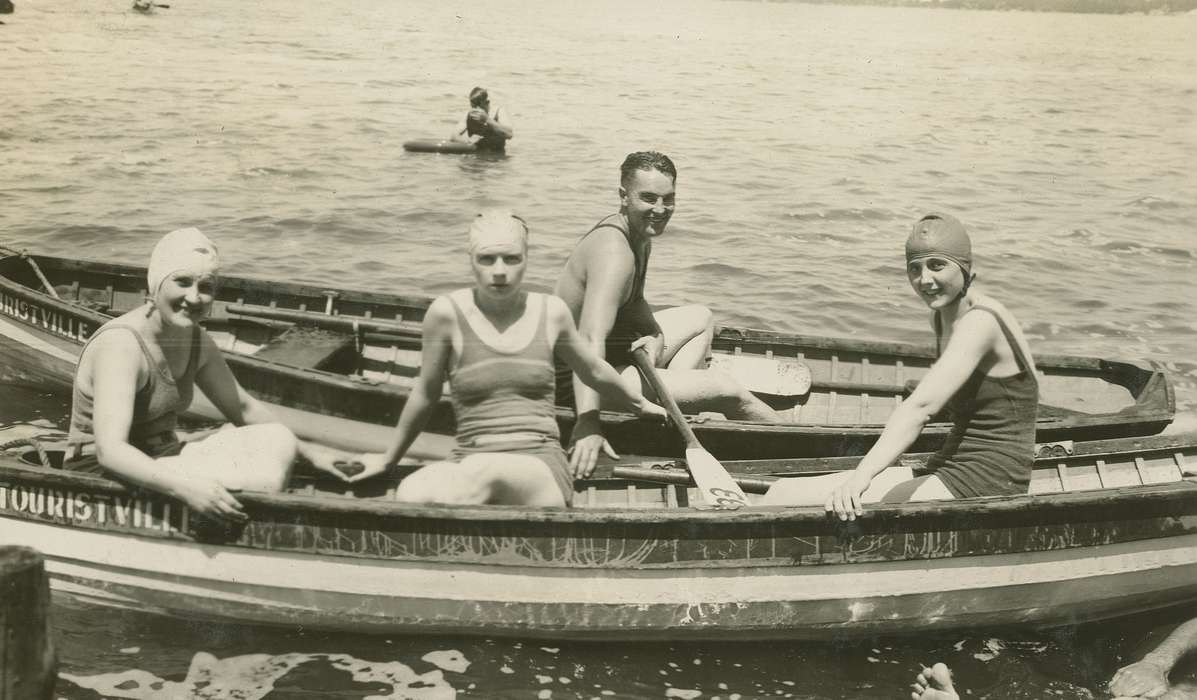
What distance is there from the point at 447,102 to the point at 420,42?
11.9 metres

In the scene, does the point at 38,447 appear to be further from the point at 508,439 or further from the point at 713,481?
the point at 713,481

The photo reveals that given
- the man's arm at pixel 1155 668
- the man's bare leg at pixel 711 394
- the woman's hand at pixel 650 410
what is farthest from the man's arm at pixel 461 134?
the man's arm at pixel 1155 668

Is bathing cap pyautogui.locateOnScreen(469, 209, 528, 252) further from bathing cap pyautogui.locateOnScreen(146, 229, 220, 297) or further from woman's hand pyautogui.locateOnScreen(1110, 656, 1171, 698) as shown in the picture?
woman's hand pyautogui.locateOnScreen(1110, 656, 1171, 698)

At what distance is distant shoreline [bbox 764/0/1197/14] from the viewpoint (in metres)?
72.6

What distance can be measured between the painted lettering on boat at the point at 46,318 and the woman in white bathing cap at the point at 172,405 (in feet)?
11.4

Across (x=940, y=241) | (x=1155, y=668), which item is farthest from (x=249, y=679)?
(x=1155, y=668)

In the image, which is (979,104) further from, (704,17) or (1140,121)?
(704,17)

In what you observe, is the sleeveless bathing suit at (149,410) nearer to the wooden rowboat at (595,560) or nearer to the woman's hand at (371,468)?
the wooden rowboat at (595,560)

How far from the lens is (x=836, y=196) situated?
62.0 ft

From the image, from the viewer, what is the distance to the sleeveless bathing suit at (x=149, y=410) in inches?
190

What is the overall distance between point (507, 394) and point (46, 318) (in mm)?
5233

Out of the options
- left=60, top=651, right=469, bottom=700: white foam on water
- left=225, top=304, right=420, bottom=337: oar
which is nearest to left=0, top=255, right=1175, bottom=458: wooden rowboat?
left=225, top=304, right=420, bottom=337: oar

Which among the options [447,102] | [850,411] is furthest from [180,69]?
[850,411]

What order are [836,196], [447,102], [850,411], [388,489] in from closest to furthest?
[388,489], [850,411], [836,196], [447,102]
